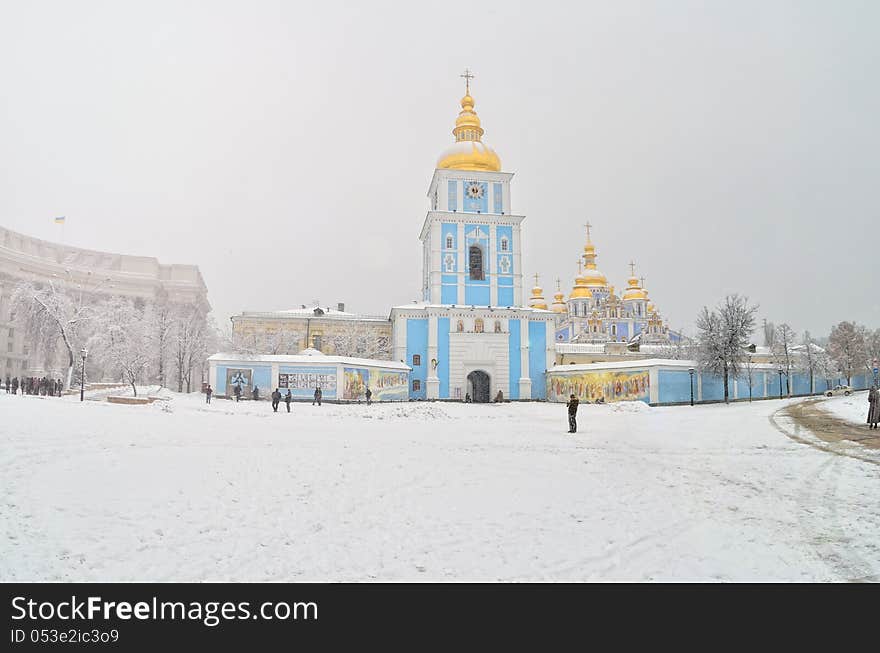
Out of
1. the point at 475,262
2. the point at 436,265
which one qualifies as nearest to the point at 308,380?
the point at 436,265

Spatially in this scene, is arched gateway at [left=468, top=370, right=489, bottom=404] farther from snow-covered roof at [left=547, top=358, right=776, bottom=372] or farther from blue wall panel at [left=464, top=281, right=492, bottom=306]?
snow-covered roof at [left=547, top=358, right=776, bottom=372]

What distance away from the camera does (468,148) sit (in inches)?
2096

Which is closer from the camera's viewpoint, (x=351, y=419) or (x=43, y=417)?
(x=43, y=417)

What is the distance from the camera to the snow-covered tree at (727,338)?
3819 centimetres

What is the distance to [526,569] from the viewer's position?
25.2 feet

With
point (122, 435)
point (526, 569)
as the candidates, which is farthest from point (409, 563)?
point (122, 435)

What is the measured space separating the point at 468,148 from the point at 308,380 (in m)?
26.0

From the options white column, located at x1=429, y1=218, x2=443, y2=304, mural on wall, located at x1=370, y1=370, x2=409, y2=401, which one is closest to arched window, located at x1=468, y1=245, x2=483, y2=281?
white column, located at x1=429, y1=218, x2=443, y2=304

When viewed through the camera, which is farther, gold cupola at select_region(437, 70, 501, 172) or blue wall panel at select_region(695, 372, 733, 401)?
gold cupola at select_region(437, 70, 501, 172)

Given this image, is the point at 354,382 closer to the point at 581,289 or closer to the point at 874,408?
the point at 874,408

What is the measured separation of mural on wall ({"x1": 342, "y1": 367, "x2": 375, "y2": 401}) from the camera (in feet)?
126

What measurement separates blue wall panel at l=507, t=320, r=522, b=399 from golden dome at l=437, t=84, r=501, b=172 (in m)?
13.7
